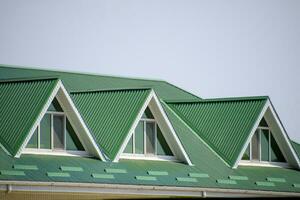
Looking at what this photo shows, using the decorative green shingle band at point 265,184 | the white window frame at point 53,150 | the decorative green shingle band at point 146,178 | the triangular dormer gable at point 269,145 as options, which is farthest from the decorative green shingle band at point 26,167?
the triangular dormer gable at point 269,145

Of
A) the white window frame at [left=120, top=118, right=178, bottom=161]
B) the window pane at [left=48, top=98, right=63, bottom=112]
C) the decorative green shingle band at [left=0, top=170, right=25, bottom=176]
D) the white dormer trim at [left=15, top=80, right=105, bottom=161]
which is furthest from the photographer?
the white window frame at [left=120, top=118, right=178, bottom=161]

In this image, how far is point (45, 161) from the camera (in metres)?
43.6

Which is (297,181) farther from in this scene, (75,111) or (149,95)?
(75,111)

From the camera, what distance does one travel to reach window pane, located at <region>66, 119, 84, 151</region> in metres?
45.7

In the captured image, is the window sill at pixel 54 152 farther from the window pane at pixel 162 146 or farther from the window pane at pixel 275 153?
the window pane at pixel 275 153

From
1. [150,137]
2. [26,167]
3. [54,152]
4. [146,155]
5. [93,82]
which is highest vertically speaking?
[93,82]

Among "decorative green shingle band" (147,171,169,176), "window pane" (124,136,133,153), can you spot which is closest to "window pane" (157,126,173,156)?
"window pane" (124,136,133,153)

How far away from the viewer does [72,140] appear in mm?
45875

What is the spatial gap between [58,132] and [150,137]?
4.75 meters

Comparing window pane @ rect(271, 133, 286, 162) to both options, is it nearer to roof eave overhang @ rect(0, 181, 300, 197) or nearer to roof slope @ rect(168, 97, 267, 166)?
roof slope @ rect(168, 97, 267, 166)

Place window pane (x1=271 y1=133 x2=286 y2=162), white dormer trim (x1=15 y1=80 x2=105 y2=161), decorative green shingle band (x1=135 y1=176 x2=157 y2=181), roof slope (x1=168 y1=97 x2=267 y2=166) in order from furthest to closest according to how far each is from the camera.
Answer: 1. window pane (x1=271 y1=133 x2=286 y2=162)
2. roof slope (x1=168 y1=97 x2=267 y2=166)
3. decorative green shingle band (x1=135 y1=176 x2=157 y2=181)
4. white dormer trim (x1=15 y1=80 x2=105 y2=161)

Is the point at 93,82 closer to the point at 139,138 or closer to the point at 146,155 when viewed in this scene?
the point at 139,138

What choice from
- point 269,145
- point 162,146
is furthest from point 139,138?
point 269,145

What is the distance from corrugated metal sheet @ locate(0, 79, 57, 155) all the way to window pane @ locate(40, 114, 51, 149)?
0.93 meters
